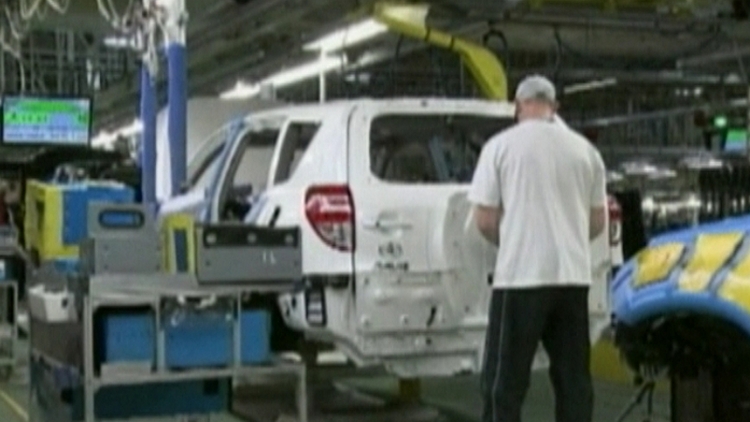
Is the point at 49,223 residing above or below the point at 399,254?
above

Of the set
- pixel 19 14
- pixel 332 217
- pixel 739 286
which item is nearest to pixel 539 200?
pixel 739 286

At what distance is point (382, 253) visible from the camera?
5.84m

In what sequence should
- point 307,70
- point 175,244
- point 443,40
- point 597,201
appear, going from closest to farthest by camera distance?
1. point 597,201
2. point 175,244
3. point 443,40
4. point 307,70

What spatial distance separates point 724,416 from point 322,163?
235 centimetres

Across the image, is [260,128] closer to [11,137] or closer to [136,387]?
[136,387]

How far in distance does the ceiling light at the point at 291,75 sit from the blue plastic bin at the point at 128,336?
10.2 meters

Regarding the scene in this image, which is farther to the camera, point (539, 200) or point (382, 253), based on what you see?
point (382, 253)

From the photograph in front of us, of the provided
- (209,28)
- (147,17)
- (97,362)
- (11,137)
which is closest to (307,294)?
(97,362)

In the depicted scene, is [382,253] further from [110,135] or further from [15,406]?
[110,135]

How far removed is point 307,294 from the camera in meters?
5.92

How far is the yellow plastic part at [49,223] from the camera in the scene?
6.75 meters

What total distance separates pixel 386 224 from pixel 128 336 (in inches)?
55.4

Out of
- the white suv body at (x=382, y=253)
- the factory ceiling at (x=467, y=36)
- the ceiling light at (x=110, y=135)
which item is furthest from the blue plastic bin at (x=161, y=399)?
the ceiling light at (x=110, y=135)

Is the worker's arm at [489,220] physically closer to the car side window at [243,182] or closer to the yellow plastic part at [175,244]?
the yellow plastic part at [175,244]
